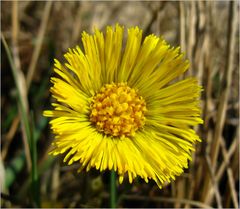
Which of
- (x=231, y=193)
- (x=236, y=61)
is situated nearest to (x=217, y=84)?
(x=236, y=61)

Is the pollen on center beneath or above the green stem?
above

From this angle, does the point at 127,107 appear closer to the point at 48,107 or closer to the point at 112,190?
the point at 112,190

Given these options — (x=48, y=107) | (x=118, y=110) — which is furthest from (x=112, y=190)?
(x=48, y=107)

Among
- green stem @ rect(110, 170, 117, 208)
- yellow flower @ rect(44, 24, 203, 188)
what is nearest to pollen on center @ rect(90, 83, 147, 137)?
yellow flower @ rect(44, 24, 203, 188)

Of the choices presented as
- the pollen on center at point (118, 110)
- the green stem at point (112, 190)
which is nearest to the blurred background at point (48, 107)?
the green stem at point (112, 190)

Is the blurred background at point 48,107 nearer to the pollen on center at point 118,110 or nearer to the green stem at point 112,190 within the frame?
the green stem at point 112,190

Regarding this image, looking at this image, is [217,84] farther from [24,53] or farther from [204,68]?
[24,53]

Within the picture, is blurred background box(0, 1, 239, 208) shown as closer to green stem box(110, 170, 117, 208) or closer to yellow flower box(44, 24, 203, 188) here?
green stem box(110, 170, 117, 208)
